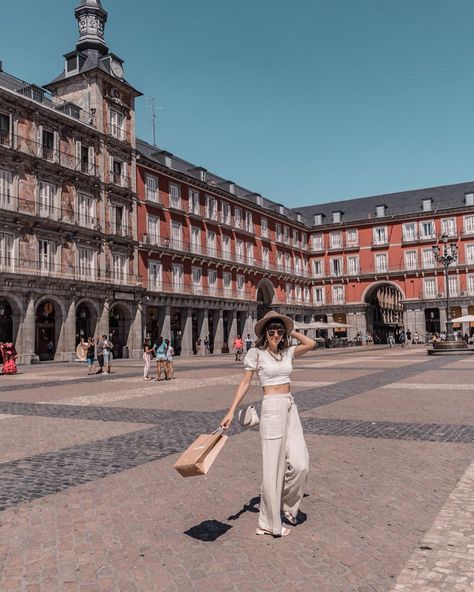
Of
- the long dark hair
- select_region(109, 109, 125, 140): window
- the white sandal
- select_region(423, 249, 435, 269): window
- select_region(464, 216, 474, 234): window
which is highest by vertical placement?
select_region(109, 109, 125, 140): window

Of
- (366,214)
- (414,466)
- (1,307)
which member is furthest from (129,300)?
(366,214)

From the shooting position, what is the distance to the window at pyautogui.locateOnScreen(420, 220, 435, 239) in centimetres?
5716

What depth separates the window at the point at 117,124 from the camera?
36.1 meters

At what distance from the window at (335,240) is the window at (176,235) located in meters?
25.7

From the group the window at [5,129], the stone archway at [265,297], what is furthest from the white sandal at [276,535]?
the stone archway at [265,297]

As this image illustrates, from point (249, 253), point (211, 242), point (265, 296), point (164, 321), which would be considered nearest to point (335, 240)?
point (265, 296)

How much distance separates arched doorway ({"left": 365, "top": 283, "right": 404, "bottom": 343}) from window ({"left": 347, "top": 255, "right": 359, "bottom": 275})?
275 centimetres

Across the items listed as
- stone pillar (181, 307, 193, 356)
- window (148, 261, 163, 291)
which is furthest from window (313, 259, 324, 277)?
window (148, 261, 163, 291)

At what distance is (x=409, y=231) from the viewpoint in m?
58.5

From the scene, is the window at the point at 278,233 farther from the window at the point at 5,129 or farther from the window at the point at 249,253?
the window at the point at 5,129

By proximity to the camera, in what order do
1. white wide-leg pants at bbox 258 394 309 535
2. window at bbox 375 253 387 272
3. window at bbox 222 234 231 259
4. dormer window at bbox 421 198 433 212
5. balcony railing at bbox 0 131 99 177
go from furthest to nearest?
window at bbox 375 253 387 272, dormer window at bbox 421 198 433 212, window at bbox 222 234 231 259, balcony railing at bbox 0 131 99 177, white wide-leg pants at bbox 258 394 309 535

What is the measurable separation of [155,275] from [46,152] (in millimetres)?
11691

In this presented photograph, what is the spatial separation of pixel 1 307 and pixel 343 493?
90.1 feet

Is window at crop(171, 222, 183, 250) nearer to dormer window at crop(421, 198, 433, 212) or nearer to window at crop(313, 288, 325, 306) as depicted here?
window at crop(313, 288, 325, 306)
